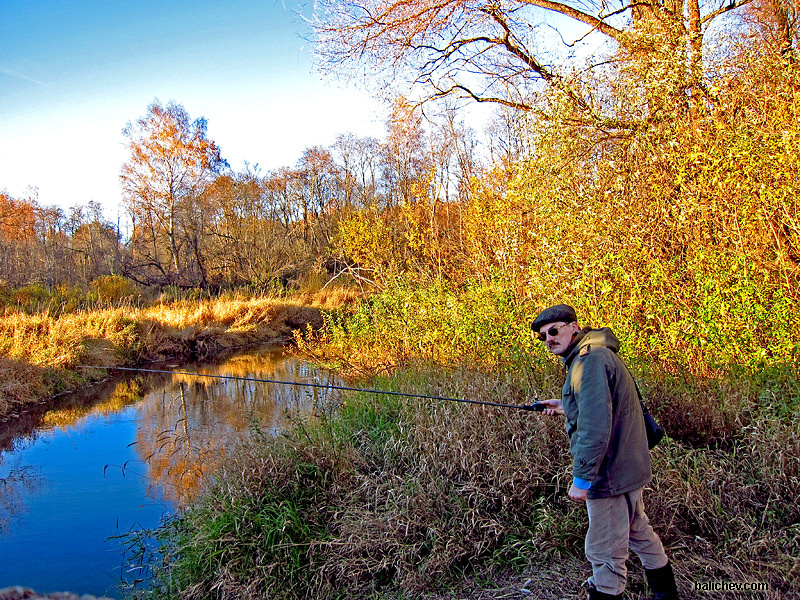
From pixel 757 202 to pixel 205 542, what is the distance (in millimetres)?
5605

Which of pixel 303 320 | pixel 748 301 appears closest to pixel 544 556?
pixel 748 301

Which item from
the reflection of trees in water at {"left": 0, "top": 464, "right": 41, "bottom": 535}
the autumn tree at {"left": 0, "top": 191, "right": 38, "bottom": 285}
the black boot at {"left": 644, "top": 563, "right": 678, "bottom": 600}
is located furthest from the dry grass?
the autumn tree at {"left": 0, "top": 191, "right": 38, "bottom": 285}

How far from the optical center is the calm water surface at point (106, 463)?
525 cm

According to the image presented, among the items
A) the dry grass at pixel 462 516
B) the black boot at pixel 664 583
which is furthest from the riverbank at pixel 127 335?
the black boot at pixel 664 583

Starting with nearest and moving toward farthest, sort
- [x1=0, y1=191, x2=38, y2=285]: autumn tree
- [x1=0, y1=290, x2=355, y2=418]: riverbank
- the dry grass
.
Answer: the dry grass < [x1=0, y1=290, x2=355, y2=418]: riverbank < [x1=0, y1=191, x2=38, y2=285]: autumn tree

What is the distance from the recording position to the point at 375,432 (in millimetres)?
5609

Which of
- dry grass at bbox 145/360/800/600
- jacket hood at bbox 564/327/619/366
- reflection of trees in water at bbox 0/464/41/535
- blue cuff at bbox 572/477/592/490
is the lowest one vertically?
reflection of trees in water at bbox 0/464/41/535

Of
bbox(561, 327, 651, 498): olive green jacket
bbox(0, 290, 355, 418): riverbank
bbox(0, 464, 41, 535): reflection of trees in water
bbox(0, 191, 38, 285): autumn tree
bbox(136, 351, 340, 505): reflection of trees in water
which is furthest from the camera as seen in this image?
bbox(0, 191, 38, 285): autumn tree

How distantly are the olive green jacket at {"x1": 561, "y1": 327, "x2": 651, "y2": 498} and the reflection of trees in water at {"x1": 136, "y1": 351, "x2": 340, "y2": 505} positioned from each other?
3365 millimetres

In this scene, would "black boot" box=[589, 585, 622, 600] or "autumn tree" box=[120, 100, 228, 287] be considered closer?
"black boot" box=[589, 585, 622, 600]

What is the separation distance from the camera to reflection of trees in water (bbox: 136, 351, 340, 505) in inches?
268

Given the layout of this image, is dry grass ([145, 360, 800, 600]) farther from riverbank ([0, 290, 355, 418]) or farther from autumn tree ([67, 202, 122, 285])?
autumn tree ([67, 202, 122, 285])

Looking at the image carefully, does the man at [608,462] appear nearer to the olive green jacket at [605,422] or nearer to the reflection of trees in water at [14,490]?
the olive green jacket at [605,422]

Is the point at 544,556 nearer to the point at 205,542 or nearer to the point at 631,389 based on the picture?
the point at 631,389
